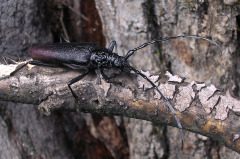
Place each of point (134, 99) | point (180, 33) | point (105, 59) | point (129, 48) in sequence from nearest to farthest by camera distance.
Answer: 1. point (134, 99)
2. point (105, 59)
3. point (180, 33)
4. point (129, 48)

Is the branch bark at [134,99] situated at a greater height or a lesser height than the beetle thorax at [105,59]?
lesser

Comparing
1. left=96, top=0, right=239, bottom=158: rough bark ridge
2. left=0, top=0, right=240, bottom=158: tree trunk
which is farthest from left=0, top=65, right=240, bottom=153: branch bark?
left=96, top=0, right=239, bottom=158: rough bark ridge

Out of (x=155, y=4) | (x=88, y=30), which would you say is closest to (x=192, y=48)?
(x=155, y=4)

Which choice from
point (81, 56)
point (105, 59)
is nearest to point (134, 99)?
point (105, 59)

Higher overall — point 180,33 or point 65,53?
point 180,33

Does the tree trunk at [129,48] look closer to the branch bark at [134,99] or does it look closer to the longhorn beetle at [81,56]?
the branch bark at [134,99]

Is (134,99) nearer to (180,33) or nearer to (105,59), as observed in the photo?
(105,59)

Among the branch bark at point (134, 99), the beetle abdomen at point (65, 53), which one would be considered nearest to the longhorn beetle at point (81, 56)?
the beetle abdomen at point (65, 53)
